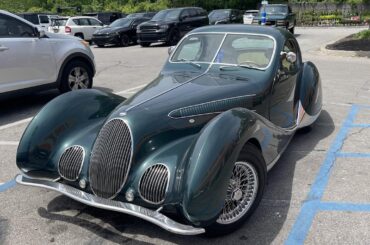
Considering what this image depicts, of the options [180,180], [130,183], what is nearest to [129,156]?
[130,183]

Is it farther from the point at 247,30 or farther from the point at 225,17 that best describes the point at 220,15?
the point at 247,30

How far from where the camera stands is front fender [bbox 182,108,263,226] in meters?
3.24

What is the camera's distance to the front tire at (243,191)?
361cm

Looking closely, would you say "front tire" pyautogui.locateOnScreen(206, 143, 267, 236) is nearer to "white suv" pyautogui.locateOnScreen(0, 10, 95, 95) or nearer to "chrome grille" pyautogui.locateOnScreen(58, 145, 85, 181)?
"chrome grille" pyautogui.locateOnScreen(58, 145, 85, 181)

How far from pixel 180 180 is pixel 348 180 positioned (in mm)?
2258

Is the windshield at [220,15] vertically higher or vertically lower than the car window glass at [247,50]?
lower

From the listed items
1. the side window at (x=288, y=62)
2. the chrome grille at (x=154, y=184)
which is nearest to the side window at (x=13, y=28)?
the side window at (x=288, y=62)

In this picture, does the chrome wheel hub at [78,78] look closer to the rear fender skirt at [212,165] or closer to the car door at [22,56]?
the car door at [22,56]

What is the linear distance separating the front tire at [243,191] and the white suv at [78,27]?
68.0ft

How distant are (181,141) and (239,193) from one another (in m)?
0.67

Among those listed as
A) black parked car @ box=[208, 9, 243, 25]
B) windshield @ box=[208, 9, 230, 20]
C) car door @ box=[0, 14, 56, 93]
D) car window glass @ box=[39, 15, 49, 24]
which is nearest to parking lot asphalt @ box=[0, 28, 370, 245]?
car door @ box=[0, 14, 56, 93]

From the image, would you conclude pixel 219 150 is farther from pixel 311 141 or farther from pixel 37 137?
pixel 311 141

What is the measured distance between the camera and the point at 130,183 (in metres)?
3.62

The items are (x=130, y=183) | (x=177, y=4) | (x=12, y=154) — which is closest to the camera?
(x=130, y=183)
